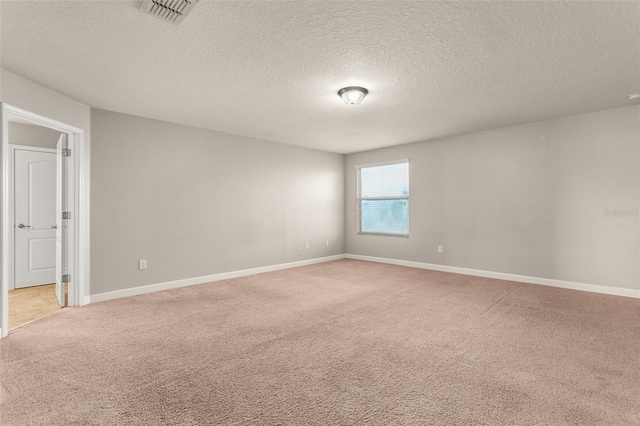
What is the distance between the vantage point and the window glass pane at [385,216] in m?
6.39

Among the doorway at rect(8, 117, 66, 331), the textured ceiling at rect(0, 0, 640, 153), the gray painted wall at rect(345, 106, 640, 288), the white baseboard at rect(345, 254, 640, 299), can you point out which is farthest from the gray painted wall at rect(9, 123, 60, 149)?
the white baseboard at rect(345, 254, 640, 299)

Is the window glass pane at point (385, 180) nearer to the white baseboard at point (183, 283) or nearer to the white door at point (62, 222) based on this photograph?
the white baseboard at point (183, 283)

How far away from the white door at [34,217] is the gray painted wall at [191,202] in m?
1.69

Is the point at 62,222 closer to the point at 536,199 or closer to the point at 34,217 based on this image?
the point at 34,217

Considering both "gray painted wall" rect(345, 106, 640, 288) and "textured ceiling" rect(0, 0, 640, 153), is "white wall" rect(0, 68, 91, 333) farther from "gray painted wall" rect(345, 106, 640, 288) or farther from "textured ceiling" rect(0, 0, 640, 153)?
Result: "gray painted wall" rect(345, 106, 640, 288)

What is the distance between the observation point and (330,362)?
2.29 metres

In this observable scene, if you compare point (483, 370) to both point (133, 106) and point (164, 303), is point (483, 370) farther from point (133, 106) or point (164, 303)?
point (133, 106)

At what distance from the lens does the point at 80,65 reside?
111 inches

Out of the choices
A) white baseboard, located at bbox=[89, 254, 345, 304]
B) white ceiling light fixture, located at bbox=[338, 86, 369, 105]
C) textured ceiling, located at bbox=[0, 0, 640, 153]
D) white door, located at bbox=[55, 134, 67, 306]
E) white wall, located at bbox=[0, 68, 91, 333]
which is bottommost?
white baseboard, located at bbox=[89, 254, 345, 304]

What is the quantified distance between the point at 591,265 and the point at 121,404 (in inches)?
215

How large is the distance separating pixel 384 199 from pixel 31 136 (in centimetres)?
620

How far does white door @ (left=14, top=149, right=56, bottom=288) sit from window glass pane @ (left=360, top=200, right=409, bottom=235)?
5689 mm

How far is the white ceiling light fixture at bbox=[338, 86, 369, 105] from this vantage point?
3340 mm

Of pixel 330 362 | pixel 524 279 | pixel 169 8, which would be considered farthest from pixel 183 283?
pixel 524 279
